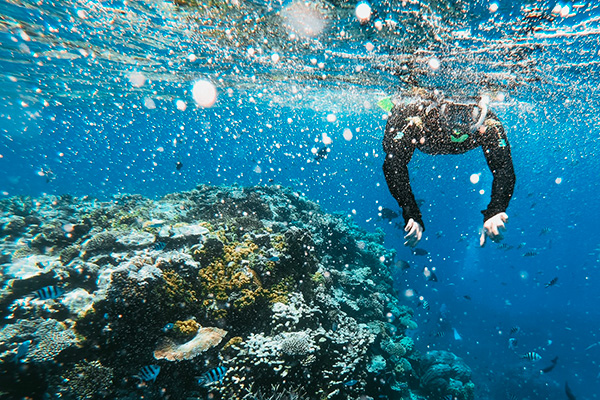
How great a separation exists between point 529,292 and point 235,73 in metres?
85.2

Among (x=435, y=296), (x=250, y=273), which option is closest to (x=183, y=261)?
(x=250, y=273)

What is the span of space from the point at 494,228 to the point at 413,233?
741 millimetres

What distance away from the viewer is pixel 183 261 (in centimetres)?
534

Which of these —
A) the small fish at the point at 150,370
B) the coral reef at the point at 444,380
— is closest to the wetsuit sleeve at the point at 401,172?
the small fish at the point at 150,370

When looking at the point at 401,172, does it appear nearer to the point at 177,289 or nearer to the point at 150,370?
the point at 150,370

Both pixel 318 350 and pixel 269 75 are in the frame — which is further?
pixel 269 75

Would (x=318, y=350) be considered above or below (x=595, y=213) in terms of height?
below

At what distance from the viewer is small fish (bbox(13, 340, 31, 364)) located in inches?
156

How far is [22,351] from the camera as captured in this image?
13.2ft

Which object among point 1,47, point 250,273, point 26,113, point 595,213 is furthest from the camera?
point 595,213

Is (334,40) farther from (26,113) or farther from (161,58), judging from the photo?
(26,113)

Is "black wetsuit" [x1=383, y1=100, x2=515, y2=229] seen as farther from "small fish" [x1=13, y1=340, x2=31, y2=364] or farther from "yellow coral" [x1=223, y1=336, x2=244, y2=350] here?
"small fish" [x1=13, y1=340, x2=31, y2=364]

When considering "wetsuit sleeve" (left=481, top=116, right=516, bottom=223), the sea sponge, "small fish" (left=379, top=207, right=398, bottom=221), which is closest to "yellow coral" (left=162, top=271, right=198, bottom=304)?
the sea sponge

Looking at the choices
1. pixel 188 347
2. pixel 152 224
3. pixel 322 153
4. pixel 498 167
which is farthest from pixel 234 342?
pixel 322 153
